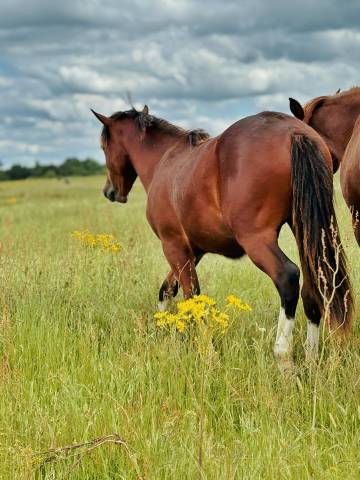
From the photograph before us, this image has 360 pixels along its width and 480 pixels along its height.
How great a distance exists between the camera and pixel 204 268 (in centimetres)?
960

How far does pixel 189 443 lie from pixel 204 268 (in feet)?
19.1

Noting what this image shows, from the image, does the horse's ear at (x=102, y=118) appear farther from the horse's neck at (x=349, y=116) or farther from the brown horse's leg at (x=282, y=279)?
the brown horse's leg at (x=282, y=279)

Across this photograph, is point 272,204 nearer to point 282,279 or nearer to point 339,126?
point 282,279

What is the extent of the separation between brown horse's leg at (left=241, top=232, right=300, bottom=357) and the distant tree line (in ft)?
259

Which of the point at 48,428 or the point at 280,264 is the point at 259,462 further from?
the point at 280,264

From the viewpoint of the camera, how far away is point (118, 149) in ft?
25.8

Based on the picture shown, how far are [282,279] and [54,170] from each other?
82.4 m

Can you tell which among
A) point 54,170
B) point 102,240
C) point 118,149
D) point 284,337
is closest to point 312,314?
point 284,337

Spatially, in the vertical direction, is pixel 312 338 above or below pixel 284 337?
below

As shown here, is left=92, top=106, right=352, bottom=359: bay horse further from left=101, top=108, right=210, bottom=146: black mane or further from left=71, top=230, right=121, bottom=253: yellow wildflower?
left=71, top=230, right=121, bottom=253: yellow wildflower

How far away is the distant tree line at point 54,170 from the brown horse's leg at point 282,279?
3108 inches

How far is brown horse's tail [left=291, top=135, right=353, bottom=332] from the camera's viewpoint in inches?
200

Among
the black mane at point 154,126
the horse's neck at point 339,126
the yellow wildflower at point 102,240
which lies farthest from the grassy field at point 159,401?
the horse's neck at point 339,126

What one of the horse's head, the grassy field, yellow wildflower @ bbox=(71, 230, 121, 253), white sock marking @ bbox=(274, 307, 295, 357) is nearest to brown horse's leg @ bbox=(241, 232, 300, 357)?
white sock marking @ bbox=(274, 307, 295, 357)
